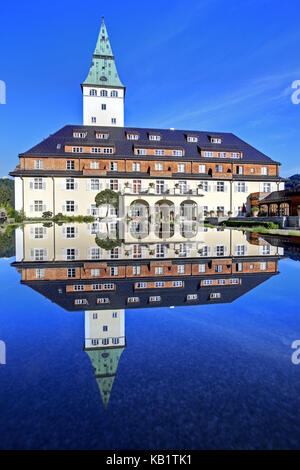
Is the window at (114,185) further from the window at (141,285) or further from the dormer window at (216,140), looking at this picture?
the window at (141,285)

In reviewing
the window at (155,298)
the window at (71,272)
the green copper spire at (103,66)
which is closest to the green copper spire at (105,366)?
the window at (155,298)

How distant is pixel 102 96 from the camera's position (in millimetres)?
47531

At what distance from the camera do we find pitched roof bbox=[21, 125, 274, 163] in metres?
36.9

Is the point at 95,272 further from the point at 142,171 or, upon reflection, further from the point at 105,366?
the point at 142,171

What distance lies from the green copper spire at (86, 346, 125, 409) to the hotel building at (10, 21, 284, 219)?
3316 centimetres

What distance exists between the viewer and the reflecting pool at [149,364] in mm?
2070

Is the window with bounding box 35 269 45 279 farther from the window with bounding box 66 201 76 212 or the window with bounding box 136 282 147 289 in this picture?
the window with bounding box 66 201 76 212

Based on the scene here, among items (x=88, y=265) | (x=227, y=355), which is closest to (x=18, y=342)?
(x=227, y=355)

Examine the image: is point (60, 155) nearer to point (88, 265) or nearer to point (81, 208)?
point (81, 208)

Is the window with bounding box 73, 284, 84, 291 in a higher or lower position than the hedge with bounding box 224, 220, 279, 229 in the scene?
lower

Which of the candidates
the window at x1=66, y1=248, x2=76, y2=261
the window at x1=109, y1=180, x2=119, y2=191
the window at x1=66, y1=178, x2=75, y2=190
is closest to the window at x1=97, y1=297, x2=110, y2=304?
the window at x1=66, y1=248, x2=76, y2=261

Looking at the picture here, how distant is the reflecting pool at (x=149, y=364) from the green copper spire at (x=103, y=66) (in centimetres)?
4988

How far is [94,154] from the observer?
120 ft

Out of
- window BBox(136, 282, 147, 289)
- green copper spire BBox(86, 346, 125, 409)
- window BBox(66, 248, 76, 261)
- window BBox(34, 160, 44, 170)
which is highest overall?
window BBox(34, 160, 44, 170)
